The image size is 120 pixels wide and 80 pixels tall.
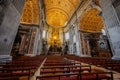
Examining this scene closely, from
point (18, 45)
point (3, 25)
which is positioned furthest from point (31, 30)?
point (3, 25)

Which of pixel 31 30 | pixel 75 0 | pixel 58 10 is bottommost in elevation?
pixel 31 30

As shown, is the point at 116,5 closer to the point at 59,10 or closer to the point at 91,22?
the point at 91,22

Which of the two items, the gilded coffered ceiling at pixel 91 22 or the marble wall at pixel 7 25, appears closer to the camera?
the marble wall at pixel 7 25

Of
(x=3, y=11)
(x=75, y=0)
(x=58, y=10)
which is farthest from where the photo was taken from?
(x=58, y=10)

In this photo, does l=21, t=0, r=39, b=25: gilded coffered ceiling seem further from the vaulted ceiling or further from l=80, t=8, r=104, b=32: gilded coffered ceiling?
Result: l=80, t=8, r=104, b=32: gilded coffered ceiling

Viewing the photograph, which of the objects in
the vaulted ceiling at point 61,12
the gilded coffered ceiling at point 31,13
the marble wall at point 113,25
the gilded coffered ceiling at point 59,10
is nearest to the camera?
the marble wall at point 113,25

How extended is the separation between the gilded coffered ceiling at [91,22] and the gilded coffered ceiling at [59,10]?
3.67 meters

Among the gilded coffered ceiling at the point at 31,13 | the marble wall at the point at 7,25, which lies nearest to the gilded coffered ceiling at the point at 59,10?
the gilded coffered ceiling at the point at 31,13

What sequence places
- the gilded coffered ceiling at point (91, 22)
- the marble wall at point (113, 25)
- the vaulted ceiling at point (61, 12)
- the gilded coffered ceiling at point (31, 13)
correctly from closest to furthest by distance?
the marble wall at point (113, 25) → the gilded coffered ceiling at point (31, 13) → the vaulted ceiling at point (61, 12) → the gilded coffered ceiling at point (91, 22)

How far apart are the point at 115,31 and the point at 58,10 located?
62.6 feet

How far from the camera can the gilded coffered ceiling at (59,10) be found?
58.6ft

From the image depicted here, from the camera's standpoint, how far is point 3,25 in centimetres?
360

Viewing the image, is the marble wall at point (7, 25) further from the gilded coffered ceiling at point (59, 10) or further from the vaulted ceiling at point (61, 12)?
the gilded coffered ceiling at point (59, 10)

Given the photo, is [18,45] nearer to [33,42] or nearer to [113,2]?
[33,42]
